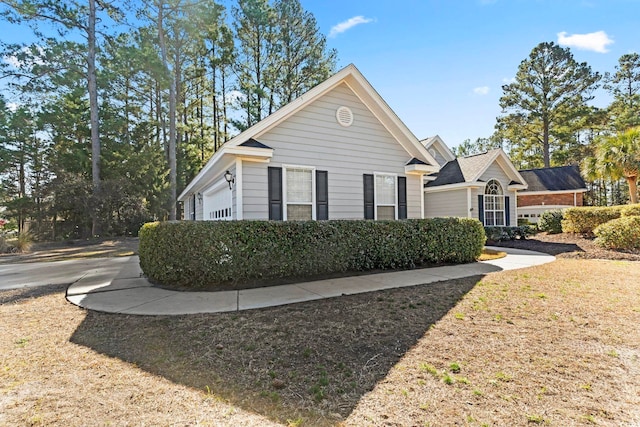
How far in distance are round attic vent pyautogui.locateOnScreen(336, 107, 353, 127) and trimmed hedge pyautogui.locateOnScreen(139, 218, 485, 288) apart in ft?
12.1

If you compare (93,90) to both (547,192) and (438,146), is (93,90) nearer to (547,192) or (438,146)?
(438,146)

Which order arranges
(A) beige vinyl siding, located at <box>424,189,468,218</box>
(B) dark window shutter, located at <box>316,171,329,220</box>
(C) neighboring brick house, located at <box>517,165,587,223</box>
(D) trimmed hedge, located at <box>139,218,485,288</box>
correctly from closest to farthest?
(D) trimmed hedge, located at <box>139,218,485,288</box> < (B) dark window shutter, located at <box>316,171,329,220</box> < (A) beige vinyl siding, located at <box>424,189,468,218</box> < (C) neighboring brick house, located at <box>517,165,587,223</box>

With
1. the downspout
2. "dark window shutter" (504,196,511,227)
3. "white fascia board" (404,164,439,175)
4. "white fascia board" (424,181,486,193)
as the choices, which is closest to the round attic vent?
"white fascia board" (404,164,439,175)

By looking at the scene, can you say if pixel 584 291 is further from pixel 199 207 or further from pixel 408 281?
pixel 199 207

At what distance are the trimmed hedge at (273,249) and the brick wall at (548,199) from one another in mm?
20869

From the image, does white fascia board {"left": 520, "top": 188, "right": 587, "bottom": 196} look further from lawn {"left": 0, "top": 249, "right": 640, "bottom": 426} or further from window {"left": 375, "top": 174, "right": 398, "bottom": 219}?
lawn {"left": 0, "top": 249, "right": 640, "bottom": 426}

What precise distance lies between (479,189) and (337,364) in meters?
14.7

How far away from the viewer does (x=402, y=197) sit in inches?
420

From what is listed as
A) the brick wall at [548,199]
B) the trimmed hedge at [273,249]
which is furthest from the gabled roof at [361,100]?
the brick wall at [548,199]

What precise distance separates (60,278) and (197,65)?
24.1m

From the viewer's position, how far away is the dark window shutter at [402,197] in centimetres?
1058

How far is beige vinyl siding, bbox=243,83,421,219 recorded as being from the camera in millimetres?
8492

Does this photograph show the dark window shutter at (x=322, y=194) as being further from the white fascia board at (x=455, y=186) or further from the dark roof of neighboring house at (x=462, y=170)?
the dark roof of neighboring house at (x=462, y=170)

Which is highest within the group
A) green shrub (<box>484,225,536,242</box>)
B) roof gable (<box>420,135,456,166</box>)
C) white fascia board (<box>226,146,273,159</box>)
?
roof gable (<box>420,135,456,166</box>)
